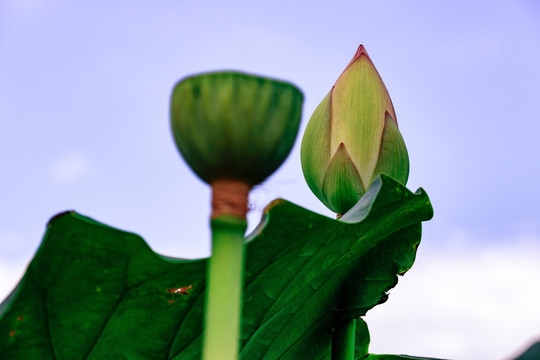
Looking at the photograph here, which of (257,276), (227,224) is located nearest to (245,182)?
(227,224)

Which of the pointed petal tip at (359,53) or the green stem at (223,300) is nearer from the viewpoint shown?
the green stem at (223,300)

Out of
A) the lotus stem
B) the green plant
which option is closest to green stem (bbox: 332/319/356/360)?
the green plant

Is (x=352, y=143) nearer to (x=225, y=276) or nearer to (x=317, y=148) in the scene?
(x=317, y=148)

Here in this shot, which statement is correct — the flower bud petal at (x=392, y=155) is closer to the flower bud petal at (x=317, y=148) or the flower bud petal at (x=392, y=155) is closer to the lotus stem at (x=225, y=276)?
the flower bud petal at (x=317, y=148)

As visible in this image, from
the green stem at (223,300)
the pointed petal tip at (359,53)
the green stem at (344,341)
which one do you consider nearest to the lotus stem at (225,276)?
the green stem at (223,300)

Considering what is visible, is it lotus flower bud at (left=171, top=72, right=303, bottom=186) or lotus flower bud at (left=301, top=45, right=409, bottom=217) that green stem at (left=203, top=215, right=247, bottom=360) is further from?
lotus flower bud at (left=301, top=45, right=409, bottom=217)

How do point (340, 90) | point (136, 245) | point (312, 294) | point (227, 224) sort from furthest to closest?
1. point (340, 90)
2. point (312, 294)
3. point (136, 245)
4. point (227, 224)

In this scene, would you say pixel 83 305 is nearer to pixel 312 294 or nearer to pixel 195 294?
pixel 195 294
